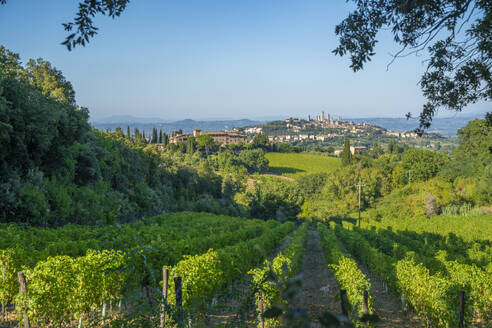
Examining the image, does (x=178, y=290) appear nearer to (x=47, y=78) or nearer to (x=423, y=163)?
(x=47, y=78)

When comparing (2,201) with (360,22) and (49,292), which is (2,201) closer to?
(49,292)

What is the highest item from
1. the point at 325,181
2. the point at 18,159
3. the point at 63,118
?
the point at 63,118

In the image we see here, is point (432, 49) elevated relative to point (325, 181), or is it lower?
elevated

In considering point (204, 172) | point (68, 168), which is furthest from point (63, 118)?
point (204, 172)

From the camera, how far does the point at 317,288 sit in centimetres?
1216

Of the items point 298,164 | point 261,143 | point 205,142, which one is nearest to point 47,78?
point 298,164

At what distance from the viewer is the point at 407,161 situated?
213ft

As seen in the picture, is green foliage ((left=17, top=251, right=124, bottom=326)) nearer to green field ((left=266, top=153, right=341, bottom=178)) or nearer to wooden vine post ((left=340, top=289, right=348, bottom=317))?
wooden vine post ((left=340, top=289, right=348, bottom=317))

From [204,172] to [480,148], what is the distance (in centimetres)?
4940

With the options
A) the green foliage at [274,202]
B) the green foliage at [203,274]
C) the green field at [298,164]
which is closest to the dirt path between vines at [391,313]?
the green foliage at [203,274]

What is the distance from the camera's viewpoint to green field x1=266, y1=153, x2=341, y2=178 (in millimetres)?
90438

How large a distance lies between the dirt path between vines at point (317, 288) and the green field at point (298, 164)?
2668 inches

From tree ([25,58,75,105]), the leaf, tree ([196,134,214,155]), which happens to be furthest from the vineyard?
tree ([196,134,214,155])

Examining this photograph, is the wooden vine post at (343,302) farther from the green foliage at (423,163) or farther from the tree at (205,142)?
the tree at (205,142)
